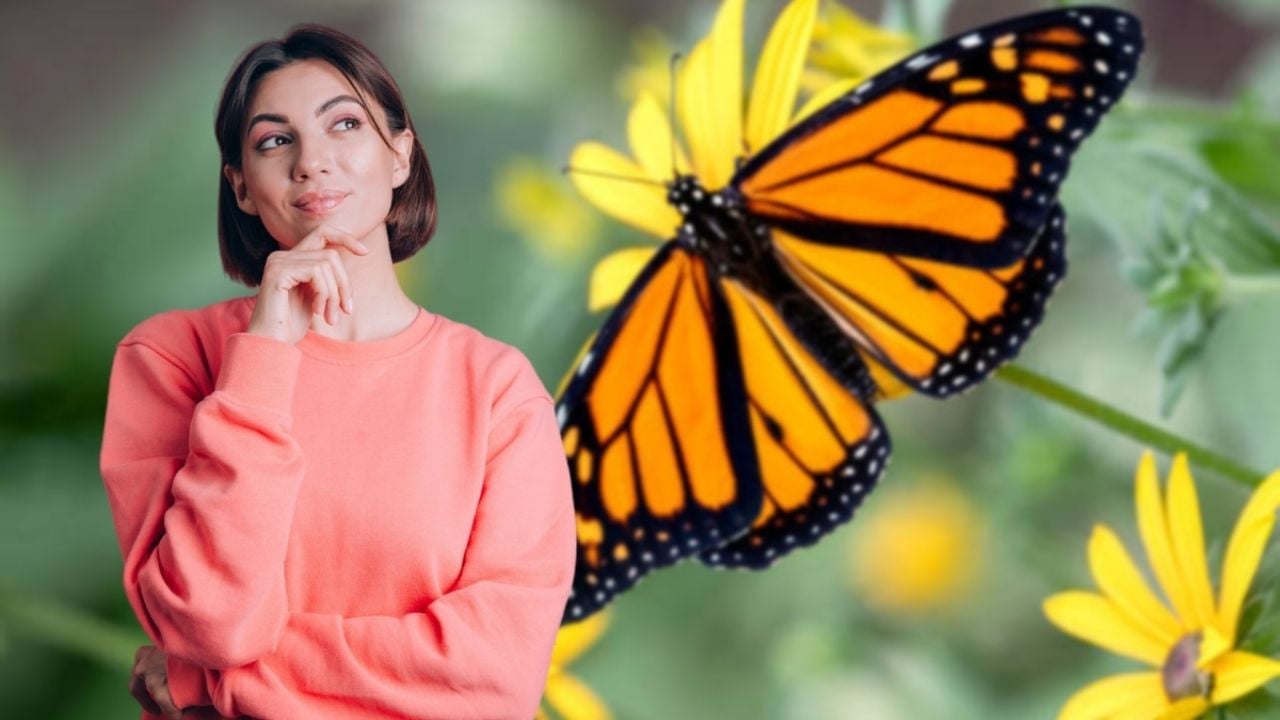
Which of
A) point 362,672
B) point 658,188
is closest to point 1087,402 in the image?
point 658,188

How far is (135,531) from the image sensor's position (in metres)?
0.38

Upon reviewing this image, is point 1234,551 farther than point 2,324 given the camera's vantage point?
No

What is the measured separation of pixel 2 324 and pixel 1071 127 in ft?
3.33

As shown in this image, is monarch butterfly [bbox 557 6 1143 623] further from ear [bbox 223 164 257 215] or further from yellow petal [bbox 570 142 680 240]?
ear [bbox 223 164 257 215]

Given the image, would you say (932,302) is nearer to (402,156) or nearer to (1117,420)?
(1117,420)

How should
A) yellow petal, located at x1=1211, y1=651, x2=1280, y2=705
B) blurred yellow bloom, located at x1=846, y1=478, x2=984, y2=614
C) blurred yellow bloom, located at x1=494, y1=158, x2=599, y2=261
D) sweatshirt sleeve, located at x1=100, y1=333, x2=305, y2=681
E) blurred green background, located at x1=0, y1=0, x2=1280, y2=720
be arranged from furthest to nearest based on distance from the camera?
blurred yellow bloom, located at x1=846, y1=478, x2=984, y2=614, blurred yellow bloom, located at x1=494, y1=158, x2=599, y2=261, blurred green background, located at x1=0, y1=0, x2=1280, y2=720, yellow petal, located at x1=1211, y1=651, x2=1280, y2=705, sweatshirt sleeve, located at x1=100, y1=333, x2=305, y2=681

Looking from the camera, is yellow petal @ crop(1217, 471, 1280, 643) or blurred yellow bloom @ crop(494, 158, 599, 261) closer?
yellow petal @ crop(1217, 471, 1280, 643)

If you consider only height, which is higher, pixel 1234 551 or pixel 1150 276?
pixel 1150 276

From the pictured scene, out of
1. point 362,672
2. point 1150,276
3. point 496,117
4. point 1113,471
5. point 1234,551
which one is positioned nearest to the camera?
point 362,672

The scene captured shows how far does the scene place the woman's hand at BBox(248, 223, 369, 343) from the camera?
374 millimetres

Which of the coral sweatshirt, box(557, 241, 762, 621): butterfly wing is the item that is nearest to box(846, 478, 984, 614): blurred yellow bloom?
box(557, 241, 762, 621): butterfly wing

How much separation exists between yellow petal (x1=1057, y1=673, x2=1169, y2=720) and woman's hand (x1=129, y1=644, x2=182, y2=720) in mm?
342

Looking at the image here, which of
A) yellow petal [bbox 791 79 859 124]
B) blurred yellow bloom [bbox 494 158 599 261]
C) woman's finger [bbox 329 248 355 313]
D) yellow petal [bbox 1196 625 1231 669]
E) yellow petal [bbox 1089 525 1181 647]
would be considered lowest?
yellow petal [bbox 1196 625 1231 669]

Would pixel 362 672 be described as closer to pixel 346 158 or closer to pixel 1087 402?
pixel 346 158
